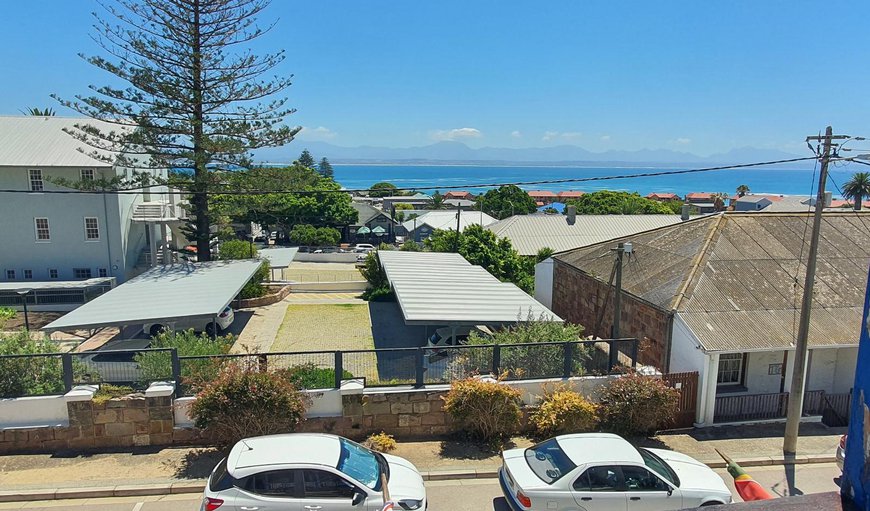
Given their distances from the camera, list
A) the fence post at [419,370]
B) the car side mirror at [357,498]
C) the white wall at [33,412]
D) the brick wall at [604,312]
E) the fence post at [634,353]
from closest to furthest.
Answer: the car side mirror at [357,498], the white wall at [33,412], the fence post at [419,370], the fence post at [634,353], the brick wall at [604,312]

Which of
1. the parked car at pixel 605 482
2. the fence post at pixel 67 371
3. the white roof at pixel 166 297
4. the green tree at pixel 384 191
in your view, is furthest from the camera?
the green tree at pixel 384 191

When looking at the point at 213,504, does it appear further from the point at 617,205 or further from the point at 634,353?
the point at 617,205

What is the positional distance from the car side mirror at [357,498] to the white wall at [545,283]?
1746cm

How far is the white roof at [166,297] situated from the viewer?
55.9 ft

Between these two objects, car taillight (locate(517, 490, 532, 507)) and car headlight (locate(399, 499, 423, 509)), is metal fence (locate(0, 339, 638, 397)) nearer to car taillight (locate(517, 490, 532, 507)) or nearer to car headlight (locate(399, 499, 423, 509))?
car taillight (locate(517, 490, 532, 507))

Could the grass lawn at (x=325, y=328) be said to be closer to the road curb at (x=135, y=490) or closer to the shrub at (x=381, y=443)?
the shrub at (x=381, y=443)

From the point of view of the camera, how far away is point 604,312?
18.8 m

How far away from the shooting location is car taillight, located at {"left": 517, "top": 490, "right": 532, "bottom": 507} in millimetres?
9672

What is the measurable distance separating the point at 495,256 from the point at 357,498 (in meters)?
23.6

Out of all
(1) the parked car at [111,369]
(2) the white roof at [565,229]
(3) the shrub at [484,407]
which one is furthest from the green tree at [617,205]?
(1) the parked car at [111,369]

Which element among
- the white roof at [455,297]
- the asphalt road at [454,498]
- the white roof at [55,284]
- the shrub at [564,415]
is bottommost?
the asphalt road at [454,498]

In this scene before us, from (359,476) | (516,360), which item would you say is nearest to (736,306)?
(516,360)

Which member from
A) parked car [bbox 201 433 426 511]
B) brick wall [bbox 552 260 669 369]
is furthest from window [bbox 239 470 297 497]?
brick wall [bbox 552 260 669 369]

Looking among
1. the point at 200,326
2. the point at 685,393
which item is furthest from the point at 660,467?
the point at 200,326
